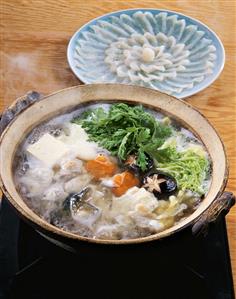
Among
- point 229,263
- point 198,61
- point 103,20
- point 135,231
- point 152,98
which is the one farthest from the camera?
point 103,20

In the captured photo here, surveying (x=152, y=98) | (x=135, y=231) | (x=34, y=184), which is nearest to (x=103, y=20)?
(x=152, y=98)

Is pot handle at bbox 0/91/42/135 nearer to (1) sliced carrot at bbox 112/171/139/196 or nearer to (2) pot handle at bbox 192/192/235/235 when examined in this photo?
(1) sliced carrot at bbox 112/171/139/196

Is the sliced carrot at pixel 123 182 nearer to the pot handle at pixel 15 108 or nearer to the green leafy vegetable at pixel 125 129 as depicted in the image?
the green leafy vegetable at pixel 125 129

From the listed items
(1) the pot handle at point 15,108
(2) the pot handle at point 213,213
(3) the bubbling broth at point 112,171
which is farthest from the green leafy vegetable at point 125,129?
(2) the pot handle at point 213,213

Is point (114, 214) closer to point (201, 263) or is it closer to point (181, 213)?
point (181, 213)

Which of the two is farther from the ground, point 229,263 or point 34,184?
point 34,184

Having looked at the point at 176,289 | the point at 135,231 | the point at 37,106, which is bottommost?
the point at 176,289

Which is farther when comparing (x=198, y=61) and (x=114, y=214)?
(x=198, y=61)
